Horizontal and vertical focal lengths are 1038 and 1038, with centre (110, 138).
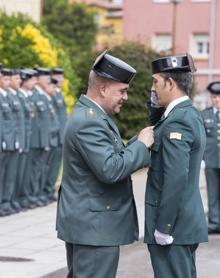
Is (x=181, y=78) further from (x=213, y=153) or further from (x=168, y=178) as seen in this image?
(x=213, y=153)

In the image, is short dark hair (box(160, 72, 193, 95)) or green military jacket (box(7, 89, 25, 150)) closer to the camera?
short dark hair (box(160, 72, 193, 95))

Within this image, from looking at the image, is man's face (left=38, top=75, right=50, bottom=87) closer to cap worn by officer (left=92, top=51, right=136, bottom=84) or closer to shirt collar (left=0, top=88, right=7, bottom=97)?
shirt collar (left=0, top=88, right=7, bottom=97)

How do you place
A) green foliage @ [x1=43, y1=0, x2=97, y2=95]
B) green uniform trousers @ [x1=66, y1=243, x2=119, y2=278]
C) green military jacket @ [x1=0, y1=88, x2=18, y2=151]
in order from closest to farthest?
1. green uniform trousers @ [x1=66, y1=243, x2=119, y2=278]
2. green military jacket @ [x1=0, y1=88, x2=18, y2=151]
3. green foliage @ [x1=43, y1=0, x2=97, y2=95]

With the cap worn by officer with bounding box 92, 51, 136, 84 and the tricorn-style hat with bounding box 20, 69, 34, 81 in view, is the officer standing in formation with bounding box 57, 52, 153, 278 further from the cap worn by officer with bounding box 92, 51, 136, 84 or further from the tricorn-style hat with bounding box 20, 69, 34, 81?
the tricorn-style hat with bounding box 20, 69, 34, 81

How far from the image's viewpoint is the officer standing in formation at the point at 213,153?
12.9 meters

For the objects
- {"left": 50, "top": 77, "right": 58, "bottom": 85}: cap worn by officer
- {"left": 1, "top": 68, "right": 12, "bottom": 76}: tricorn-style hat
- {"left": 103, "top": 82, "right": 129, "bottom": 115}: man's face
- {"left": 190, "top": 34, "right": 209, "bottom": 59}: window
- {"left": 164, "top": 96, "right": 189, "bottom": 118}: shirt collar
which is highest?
{"left": 103, "top": 82, "right": 129, "bottom": 115}: man's face

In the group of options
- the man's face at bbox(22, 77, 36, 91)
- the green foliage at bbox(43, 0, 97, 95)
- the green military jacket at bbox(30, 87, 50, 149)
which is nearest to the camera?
the man's face at bbox(22, 77, 36, 91)

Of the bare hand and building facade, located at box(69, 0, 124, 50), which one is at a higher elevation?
the bare hand

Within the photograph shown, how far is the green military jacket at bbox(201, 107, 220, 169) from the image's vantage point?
12953mm

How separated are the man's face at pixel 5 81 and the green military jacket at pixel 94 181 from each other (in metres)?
7.68

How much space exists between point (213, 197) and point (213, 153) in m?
0.63

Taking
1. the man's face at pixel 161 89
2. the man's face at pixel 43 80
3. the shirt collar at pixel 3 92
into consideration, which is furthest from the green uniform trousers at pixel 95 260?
the man's face at pixel 43 80

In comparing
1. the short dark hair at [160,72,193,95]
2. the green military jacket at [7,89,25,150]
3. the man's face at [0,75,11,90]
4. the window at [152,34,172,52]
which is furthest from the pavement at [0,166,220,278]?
the window at [152,34,172,52]

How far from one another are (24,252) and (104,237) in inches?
185
